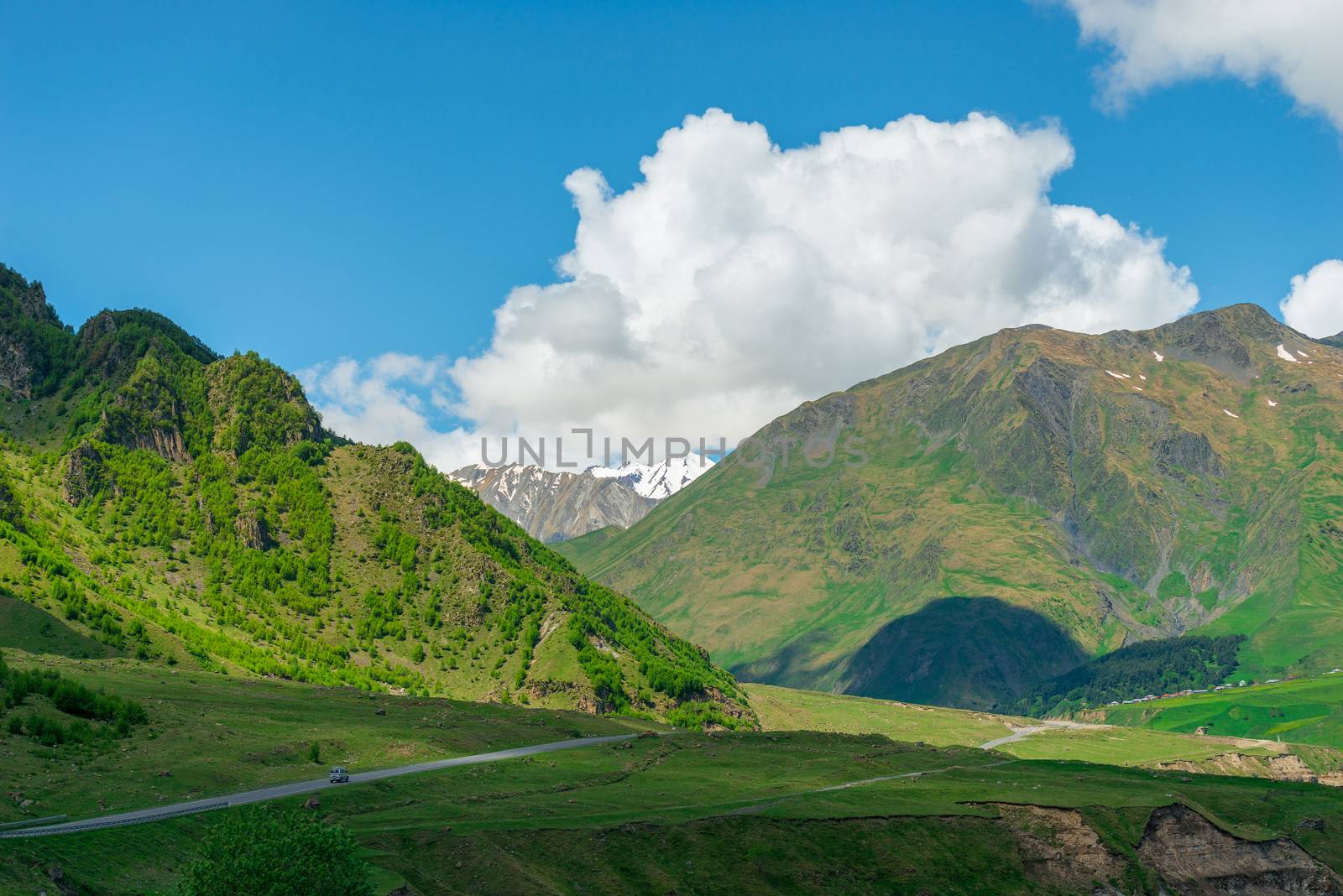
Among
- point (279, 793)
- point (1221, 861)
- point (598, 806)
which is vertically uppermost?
point (279, 793)

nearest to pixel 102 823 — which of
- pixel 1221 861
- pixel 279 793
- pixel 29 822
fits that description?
pixel 29 822

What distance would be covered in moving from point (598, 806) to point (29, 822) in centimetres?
5739

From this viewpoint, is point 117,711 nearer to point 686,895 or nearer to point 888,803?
point 686,895

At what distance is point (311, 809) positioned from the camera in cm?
10394

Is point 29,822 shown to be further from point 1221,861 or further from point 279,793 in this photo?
point 1221,861

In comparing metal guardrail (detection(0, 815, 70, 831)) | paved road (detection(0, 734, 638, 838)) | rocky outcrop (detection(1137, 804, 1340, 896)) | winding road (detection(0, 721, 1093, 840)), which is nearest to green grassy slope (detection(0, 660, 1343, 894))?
metal guardrail (detection(0, 815, 70, 831))

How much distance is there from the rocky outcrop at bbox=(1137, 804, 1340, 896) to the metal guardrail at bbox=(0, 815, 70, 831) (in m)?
117

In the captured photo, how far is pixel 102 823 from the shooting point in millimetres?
88875

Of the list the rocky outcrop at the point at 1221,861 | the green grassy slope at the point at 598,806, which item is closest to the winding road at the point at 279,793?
the green grassy slope at the point at 598,806

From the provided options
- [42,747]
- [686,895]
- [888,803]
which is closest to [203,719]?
[42,747]

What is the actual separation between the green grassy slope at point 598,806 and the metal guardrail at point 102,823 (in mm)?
1740

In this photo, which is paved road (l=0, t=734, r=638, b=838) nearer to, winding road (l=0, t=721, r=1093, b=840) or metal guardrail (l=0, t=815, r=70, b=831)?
winding road (l=0, t=721, r=1093, b=840)

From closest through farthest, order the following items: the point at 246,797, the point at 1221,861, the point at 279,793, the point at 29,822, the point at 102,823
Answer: the point at 29,822 < the point at 102,823 < the point at 246,797 < the point at 279,793 < the point at 1221,861

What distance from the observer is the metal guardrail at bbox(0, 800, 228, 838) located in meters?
82.2
